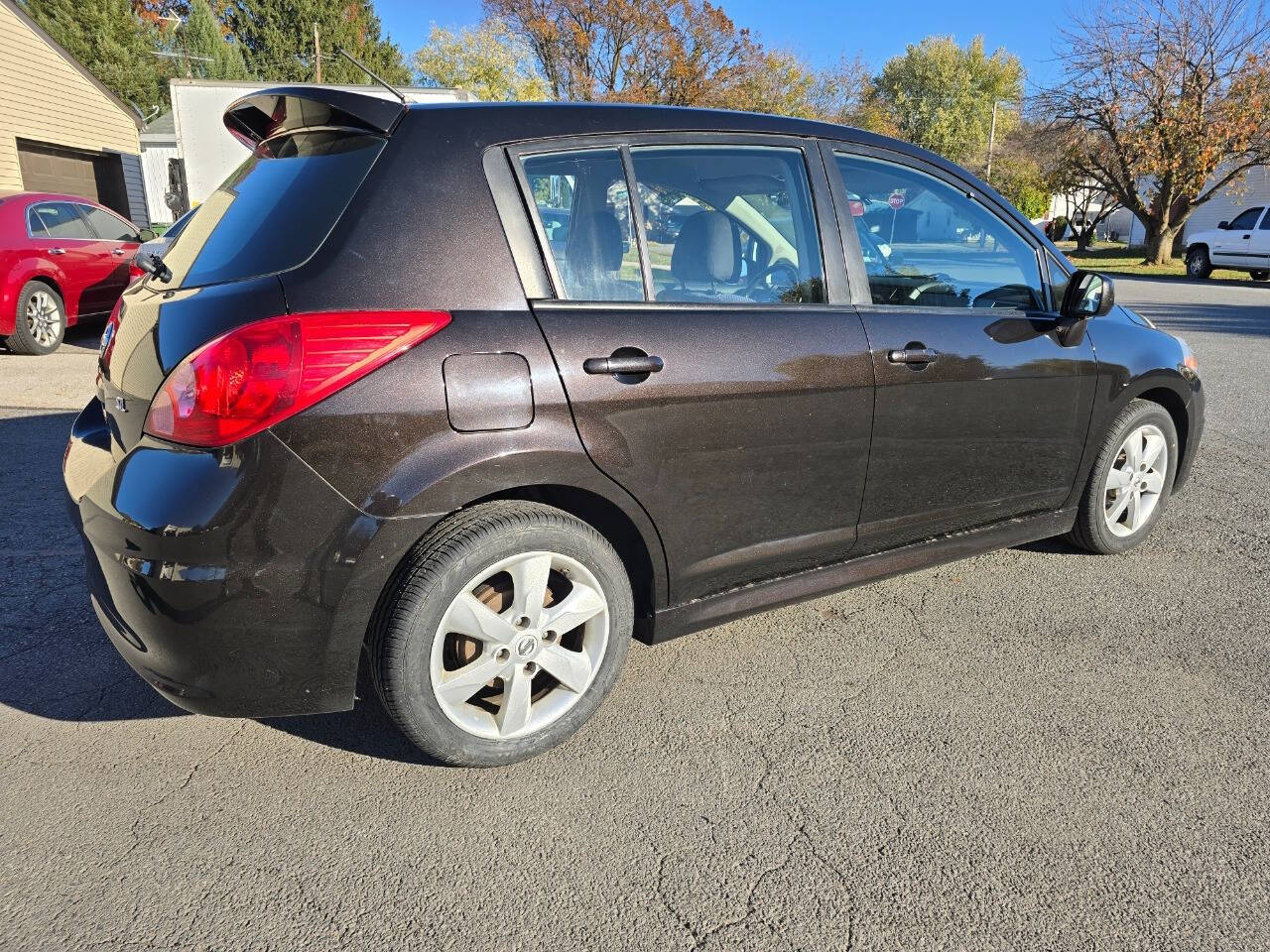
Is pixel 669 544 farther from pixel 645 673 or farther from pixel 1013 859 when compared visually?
pixel 1013 859

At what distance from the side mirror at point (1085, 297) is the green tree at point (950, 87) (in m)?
69.5

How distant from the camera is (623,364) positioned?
2.51m

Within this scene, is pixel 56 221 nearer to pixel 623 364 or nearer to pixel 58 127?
pixel 623 364

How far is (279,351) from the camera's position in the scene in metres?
2.15

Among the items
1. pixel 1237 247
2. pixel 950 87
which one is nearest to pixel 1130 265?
pixel 1237 247

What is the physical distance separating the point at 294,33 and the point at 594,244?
60.7 metres

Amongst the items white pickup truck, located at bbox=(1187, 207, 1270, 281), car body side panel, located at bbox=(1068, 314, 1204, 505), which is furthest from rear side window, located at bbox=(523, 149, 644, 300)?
white pickup truck, located at bbox=(1187, 207, 1270, 281)

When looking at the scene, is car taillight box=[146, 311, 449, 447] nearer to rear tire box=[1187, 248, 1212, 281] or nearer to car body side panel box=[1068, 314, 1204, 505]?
car body side panel box=[1068, 314, 1204, 505]

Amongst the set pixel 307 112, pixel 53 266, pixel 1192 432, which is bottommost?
pixel 1192 432

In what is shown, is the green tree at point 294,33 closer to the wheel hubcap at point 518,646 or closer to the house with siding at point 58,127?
the house with siding at point 58,127

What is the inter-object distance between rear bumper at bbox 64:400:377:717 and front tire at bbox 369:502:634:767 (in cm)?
14

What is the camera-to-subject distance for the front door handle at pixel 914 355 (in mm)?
3025

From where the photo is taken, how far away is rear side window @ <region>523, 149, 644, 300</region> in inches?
100

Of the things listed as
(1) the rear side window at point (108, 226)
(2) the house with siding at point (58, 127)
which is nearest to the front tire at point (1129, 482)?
(1) the rear side window at point (108, 226)
